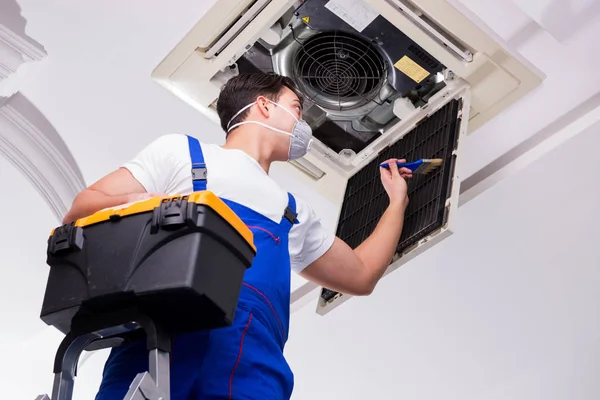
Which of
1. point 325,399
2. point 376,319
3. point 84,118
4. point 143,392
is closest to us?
point 143,392

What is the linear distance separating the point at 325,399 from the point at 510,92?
6.97 feet

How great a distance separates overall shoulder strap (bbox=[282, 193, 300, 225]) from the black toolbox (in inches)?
17.7

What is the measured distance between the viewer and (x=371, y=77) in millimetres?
3027

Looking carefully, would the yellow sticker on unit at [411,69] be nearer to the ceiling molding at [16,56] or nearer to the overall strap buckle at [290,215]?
the overall strap buckle at [290,215]

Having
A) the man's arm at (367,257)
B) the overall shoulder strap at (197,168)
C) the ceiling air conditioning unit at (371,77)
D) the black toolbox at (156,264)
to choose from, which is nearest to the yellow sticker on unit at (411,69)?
the ceiling air conditioning unit at (371,77)

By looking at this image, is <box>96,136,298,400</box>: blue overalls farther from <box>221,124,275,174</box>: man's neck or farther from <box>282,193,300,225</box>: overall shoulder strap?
<box>221,124,275,174</box>: man's neck

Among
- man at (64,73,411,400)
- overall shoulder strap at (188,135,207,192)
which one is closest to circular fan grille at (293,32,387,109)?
man at (64,73,411,400)

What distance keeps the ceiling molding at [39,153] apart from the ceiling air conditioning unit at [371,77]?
34.9 inches

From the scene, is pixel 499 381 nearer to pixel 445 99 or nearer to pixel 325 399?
pixel 325 399

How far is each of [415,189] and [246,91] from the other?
0.70 metres

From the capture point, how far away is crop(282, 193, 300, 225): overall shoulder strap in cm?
214

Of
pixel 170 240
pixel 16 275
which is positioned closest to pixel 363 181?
pixel 170 240

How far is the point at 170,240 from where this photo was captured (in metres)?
1.59

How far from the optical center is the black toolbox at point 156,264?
1565 mm
